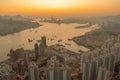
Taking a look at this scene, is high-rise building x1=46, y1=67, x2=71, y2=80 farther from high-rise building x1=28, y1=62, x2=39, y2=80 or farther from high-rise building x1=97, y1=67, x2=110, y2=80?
high-rise building x1=97, y1=67, x2=110, y2=80

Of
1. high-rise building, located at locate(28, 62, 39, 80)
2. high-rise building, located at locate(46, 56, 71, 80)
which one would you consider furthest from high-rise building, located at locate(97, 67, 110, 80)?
high-rise building, located at locate(28, 62, 39, 80)

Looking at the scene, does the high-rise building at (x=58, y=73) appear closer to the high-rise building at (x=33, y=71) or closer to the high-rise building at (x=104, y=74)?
the high-rise building at (x=33, y=71)

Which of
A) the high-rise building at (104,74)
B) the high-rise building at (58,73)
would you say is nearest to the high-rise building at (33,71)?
the high-rise building at (58,73)

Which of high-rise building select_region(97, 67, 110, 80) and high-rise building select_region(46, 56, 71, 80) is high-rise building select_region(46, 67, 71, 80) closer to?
high-rise building select_region(46, 56, 71, 80)

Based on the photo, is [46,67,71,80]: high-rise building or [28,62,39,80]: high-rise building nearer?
[46,67,71,80]: high-rise building

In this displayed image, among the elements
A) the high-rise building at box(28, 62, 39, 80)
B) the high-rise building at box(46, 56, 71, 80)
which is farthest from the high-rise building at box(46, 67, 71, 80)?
the high-rise building at box(28, 62, 39, 80)

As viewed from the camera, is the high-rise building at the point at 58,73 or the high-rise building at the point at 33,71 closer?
the high-rise building at the point at 58,73

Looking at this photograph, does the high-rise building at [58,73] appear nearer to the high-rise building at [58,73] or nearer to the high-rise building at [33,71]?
the high-rise building at [58,73]

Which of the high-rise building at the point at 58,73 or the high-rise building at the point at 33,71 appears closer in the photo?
the high-rise building at the point at 58,73

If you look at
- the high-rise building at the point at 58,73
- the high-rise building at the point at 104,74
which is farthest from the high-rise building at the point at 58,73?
the high-rise building at the point at 104,74

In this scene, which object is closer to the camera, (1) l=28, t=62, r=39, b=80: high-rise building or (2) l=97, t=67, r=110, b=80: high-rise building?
(2) l=97, t=67, r=110, b=80: high-rise building

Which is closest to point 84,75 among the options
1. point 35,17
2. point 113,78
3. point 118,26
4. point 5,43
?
point 113,78

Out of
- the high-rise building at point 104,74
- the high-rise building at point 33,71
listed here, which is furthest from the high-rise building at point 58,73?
the high-rise building at point 104,74
